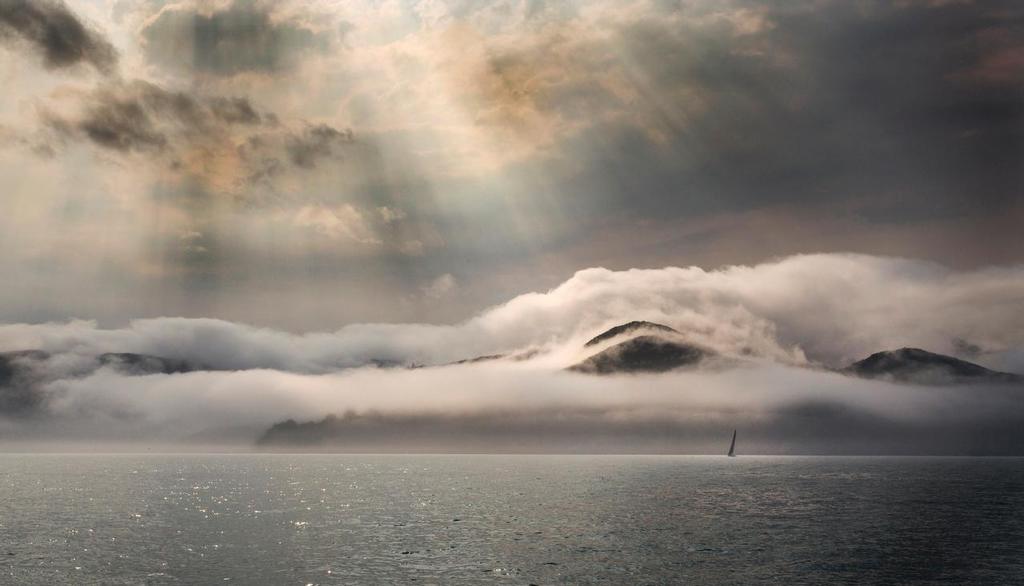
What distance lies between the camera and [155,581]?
281 feet

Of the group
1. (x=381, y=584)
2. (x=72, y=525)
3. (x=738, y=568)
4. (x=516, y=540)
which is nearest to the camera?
(x=381, y=584)

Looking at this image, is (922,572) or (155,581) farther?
(922,572)

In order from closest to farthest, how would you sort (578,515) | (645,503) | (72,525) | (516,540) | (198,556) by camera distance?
(198,556) → (516,540) → (72,525) → (578,515) → (645,503)

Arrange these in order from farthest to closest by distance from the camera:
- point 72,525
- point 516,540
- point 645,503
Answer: point 645,503 → point 72,525 → point 516,540

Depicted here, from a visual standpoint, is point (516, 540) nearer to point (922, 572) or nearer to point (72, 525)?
point (922, 572)

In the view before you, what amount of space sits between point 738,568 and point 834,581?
11348 mm

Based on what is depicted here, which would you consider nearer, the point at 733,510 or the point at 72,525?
the point at 72,525

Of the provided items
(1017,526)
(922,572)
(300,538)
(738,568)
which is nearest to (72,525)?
(300,538)

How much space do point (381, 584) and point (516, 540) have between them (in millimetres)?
39481

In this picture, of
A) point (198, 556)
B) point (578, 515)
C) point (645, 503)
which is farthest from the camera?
point (645, 503)

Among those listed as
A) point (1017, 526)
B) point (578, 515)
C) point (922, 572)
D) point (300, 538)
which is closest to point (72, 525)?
point (300, 538)

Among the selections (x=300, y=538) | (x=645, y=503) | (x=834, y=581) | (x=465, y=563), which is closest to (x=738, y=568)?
(x=834, y=581)

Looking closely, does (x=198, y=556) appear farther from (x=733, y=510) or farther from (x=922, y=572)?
(x=733, y=510)

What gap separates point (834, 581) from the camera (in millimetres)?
87125
